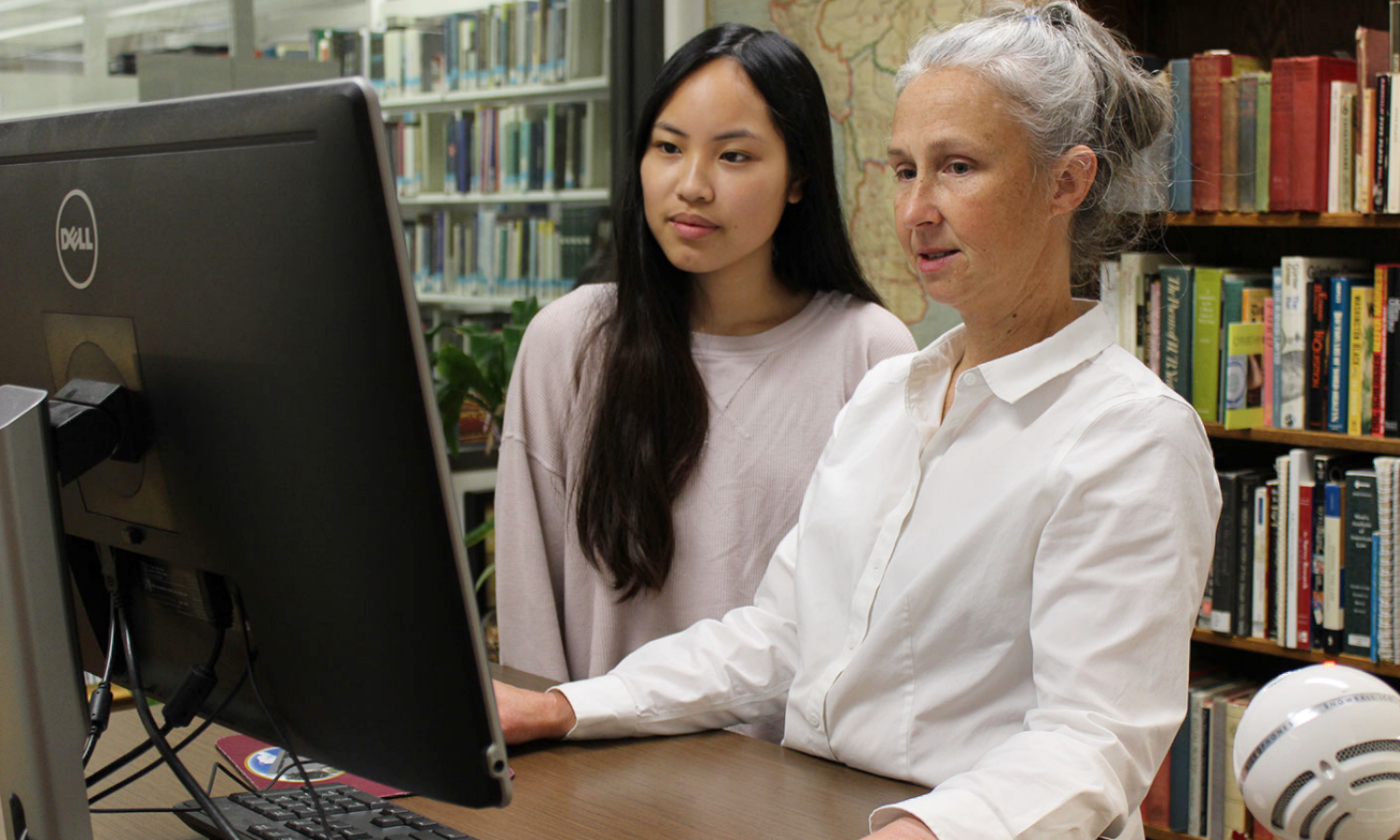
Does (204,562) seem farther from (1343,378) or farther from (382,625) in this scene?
(1343,378)

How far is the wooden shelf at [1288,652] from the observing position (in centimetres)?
227

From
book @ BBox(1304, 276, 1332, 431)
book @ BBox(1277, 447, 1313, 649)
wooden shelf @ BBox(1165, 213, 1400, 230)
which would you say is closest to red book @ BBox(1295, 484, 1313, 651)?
book @ BBox(1277, 447, 1313, 649)

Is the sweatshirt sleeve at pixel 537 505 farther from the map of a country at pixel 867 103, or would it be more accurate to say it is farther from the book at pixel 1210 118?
the map of a country at pixel 867 103

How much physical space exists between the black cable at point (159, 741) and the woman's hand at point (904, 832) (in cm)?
44

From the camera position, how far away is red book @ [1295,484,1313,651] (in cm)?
238

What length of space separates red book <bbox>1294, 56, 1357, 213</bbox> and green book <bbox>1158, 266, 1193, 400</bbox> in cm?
25

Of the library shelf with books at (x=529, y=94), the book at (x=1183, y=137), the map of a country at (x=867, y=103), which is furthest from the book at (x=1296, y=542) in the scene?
the library shelf with books at (x=529, y=94)

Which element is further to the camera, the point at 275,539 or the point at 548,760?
the point at 548,760

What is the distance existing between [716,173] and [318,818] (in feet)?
3.37

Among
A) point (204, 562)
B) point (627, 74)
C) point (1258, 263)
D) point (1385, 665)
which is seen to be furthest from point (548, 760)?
point (627, 74)

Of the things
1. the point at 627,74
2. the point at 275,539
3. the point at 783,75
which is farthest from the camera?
the point at 627,74

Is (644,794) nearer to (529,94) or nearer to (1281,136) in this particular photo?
(1281,136)

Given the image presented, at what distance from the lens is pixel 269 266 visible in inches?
27.2

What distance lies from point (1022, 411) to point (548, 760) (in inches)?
21.0
